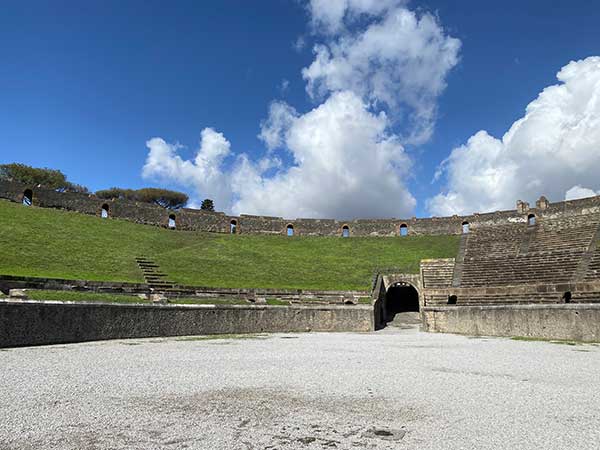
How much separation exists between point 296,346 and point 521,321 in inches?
379

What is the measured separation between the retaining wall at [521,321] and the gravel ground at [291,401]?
538cm

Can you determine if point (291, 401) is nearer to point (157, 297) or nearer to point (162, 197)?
point (157, 297)

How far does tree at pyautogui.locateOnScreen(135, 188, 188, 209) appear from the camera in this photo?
79.4 meters

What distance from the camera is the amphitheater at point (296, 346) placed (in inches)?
187

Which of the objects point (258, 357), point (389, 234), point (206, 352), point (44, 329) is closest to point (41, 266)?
point (44, 329)

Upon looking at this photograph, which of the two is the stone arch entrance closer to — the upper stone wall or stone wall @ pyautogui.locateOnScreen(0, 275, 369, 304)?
stone wall @ pyautogui.locateOnScreen(0, 275, 369, 304)

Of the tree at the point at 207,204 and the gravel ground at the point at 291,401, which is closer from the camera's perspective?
the gravel ground at the point at 291,401

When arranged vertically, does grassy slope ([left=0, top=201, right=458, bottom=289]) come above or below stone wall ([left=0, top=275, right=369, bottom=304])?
above

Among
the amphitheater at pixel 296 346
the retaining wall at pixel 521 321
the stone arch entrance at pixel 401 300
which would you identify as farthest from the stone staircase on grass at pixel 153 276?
the stone arch entrance at pixel 401 300

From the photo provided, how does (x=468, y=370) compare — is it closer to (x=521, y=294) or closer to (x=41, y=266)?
(x=521, y=294)

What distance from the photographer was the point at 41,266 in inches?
867

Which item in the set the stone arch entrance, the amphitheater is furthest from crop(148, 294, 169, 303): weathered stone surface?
the stone arch entrance

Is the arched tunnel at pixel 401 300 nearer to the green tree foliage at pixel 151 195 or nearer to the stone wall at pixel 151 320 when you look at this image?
the stone wall at pixel 151 320

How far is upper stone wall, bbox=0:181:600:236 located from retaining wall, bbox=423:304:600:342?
24521 millimetres
